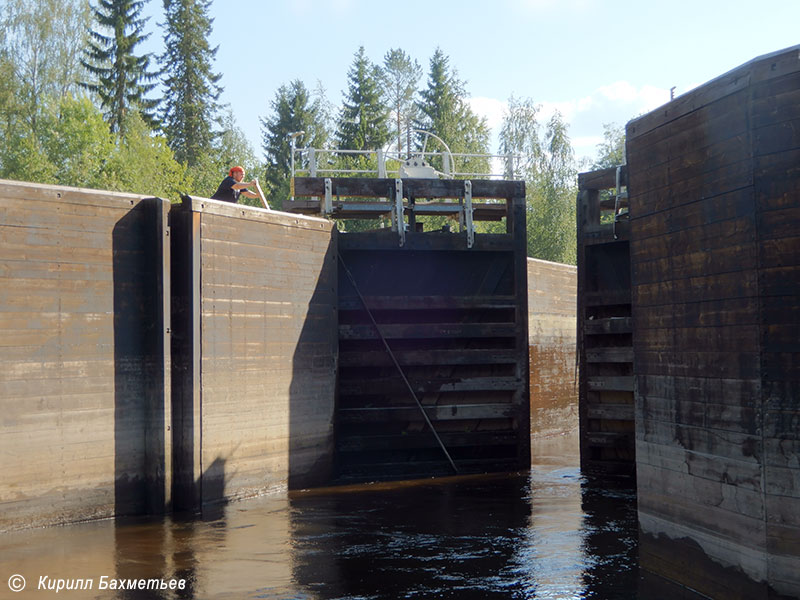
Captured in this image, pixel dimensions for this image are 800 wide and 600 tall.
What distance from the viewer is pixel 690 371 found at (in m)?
7.64

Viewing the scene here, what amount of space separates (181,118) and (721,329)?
39124 millimetres

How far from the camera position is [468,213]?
14719mm

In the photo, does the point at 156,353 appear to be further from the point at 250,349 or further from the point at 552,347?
the point at 552,347

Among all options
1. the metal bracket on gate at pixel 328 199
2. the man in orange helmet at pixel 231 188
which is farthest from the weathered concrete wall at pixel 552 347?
the man in orange helmet at pixel 231 188

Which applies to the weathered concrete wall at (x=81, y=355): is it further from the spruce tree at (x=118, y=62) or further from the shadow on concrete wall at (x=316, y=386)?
the spruce tree at (x=118, y=62)

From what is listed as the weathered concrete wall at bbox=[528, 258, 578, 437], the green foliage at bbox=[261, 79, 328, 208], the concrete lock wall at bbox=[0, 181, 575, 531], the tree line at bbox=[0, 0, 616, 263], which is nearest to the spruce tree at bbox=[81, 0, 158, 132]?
the tree line at bbox=[0, 0, 616, 263]

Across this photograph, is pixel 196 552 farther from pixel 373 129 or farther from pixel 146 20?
pixel 373 129

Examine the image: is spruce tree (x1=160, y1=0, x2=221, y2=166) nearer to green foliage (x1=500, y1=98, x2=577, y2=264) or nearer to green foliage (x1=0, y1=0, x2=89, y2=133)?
green foliage (x1=0, y1=0, x2=89, y2=133)

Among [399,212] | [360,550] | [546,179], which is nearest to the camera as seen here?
[360,550]

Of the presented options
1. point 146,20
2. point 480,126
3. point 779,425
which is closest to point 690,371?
point 779,425

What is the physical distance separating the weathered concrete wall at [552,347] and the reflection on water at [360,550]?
22.6 ft

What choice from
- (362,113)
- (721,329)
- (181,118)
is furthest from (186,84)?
(721,329)

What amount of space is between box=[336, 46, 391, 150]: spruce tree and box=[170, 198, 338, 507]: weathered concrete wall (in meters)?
35.4

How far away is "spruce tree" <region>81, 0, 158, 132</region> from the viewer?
1527 inches
